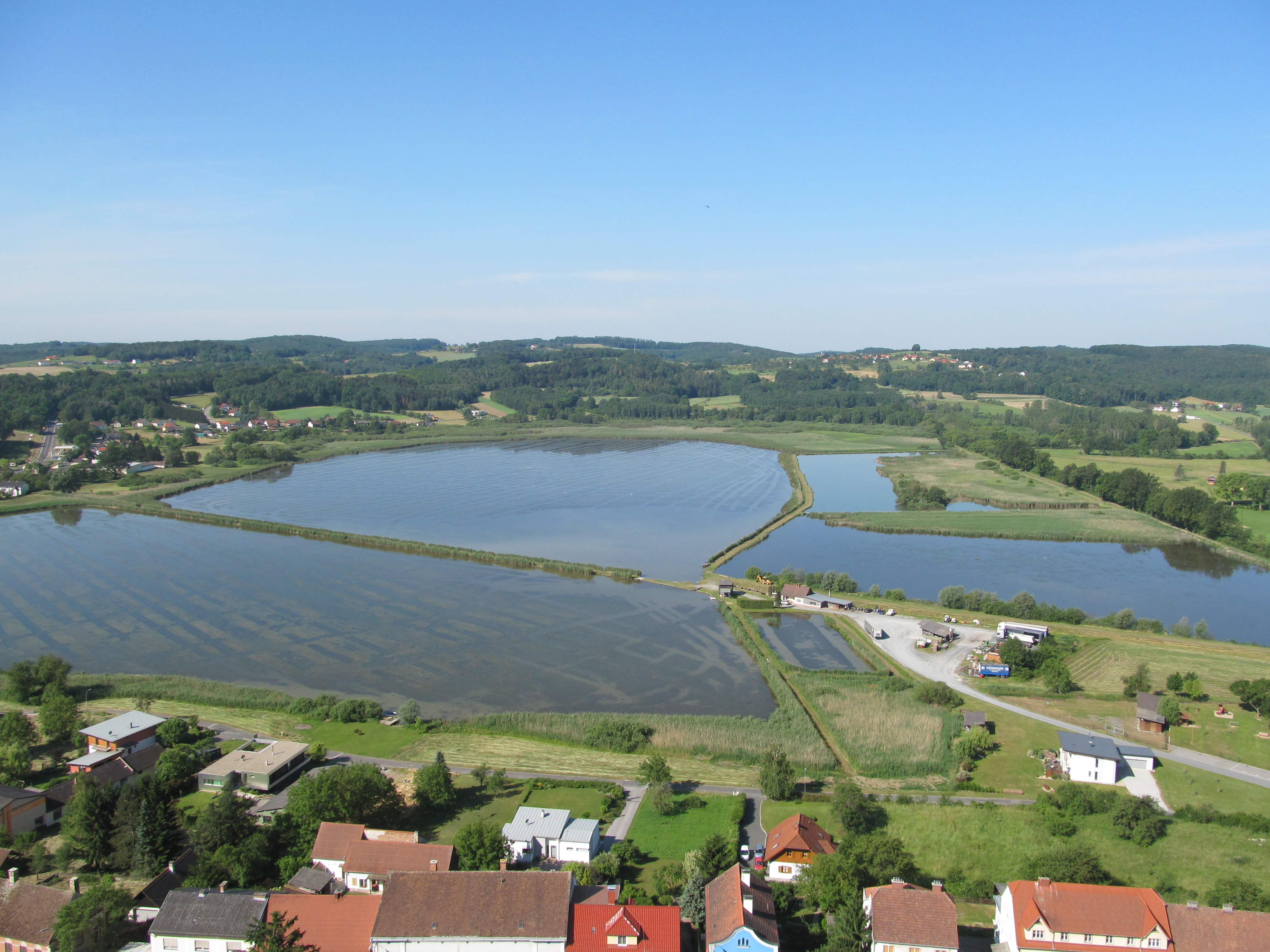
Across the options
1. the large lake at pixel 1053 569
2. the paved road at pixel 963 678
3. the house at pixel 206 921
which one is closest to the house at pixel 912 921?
the house at pixel 206 921

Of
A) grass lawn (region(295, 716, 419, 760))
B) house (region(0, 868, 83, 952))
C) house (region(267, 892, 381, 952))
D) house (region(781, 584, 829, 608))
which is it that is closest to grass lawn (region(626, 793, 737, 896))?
house (region(267, 892, 381, 952))

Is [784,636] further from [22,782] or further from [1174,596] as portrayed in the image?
[22,782]

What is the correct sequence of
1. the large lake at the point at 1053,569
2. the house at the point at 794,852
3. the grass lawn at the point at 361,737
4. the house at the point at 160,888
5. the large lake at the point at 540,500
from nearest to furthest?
the house at the point at 160,888, the house at the point at 794,852, the grass lawn at the point at 361,737, the large lake at the point at 1053,569, the large lake at the point at 540,500

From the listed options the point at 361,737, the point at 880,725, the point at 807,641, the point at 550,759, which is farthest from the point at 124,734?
the point at 807,641

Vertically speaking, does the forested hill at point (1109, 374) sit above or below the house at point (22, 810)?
above

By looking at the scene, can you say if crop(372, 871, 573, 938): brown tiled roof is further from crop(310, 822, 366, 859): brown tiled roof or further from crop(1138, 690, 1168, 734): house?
crop(1138, 690, 1168, 734): house

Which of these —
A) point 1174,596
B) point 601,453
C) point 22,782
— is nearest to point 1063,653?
point 1174,596

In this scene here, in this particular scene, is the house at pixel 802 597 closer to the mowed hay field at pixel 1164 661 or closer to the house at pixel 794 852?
the mowed hay field at pixel 1164 661
